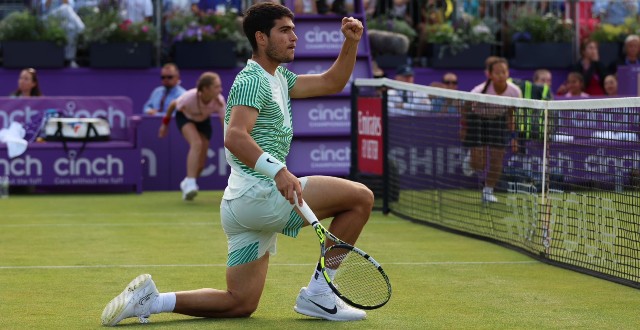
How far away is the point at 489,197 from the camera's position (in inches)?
505

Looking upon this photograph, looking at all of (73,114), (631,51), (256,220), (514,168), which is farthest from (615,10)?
(256,220)

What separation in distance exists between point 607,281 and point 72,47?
12741 millimetres

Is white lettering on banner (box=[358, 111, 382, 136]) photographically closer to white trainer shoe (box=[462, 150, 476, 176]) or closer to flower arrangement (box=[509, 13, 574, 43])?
white trainer shoe (box=[462, 150, 476, 176])

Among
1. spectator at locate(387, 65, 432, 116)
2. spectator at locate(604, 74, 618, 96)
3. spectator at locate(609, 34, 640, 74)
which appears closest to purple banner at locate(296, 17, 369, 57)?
spectator at locate(387, 65, 432, 116)

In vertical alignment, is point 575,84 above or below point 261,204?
above

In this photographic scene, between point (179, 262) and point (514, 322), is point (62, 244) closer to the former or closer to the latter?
point (179, 262)

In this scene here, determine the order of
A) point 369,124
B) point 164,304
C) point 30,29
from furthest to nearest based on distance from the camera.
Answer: point 30,29 → point 369,124 → point 164,304

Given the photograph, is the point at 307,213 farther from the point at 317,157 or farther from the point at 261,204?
the point at 317,157

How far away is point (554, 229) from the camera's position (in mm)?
10664

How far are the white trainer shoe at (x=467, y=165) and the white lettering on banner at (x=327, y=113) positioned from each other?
9.36 ft

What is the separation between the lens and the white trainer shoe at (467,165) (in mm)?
13812

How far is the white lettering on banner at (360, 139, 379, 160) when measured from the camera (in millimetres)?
14883

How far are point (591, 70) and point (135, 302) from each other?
14735 millimetres

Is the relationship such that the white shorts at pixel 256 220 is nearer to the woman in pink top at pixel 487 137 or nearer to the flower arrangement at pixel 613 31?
the woman in pink top at pixel 487 137
